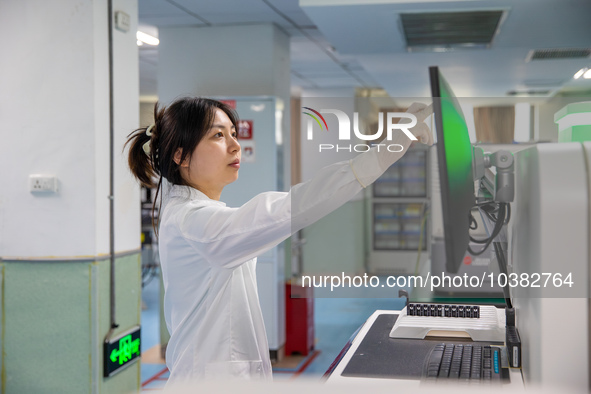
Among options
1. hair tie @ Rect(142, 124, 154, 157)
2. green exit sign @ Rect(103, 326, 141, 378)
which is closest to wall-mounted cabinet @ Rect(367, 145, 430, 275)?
hair tie @ Rect(142, 124, 154, 157)

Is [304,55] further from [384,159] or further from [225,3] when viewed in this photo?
[384,159]

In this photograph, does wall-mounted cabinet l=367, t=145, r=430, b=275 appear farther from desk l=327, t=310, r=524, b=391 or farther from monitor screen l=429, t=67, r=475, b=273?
desk l=327, t=310, r=524, b=391

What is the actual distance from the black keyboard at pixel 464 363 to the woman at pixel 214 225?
0.43 m

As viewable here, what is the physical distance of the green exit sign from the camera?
9.74 feet

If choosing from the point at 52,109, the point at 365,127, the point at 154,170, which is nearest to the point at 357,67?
the point at 52,109

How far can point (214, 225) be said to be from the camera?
4.38ft

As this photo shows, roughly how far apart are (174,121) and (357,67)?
582 centimetres

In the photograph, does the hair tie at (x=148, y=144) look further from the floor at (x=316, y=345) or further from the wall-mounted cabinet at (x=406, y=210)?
the floor at (x=316, y=345)

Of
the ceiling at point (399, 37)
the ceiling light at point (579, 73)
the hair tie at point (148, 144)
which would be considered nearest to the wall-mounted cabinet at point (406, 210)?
the hair tie at point (148, 144)

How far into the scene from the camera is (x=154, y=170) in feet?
5.80

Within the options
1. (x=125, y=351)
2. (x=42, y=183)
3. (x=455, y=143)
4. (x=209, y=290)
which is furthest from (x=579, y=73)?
(x=455, y=143)

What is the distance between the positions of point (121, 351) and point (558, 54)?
4.84 metres

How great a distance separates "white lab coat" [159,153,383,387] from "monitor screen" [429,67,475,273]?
42 cm

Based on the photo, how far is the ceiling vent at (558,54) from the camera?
18.1ft
